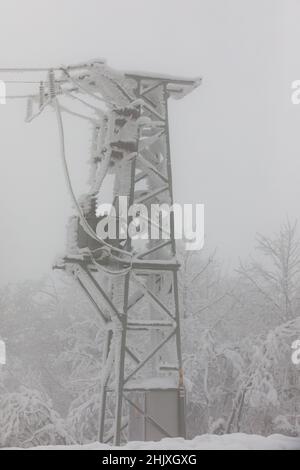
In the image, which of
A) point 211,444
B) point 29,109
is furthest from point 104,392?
point 29,109

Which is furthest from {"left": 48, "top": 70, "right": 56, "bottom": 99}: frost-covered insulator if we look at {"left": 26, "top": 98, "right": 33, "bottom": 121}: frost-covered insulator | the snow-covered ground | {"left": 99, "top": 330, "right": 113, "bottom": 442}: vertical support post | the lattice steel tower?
the snow-covered ground

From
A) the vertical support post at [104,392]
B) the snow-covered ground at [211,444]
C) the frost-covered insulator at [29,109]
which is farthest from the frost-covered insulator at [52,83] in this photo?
the snow-covered ground at [211,444]

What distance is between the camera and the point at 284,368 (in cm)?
895

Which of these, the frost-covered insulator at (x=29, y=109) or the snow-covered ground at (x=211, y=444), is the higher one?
the frost-covered insulator at (x=29, y=109)

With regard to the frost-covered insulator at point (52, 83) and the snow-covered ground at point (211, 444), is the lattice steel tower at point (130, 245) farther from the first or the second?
the snow-covered ground at point (211, 444)

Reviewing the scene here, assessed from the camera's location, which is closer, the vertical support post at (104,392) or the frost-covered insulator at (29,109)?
the vertical support post at (104,392)

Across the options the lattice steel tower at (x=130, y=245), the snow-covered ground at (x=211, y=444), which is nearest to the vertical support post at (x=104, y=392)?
the lattice steel tower at (x=130, y=245)

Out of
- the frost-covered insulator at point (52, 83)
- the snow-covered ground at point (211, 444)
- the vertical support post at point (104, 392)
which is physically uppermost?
the frost-covered insulator at point (52, 83)

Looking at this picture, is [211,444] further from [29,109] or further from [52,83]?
[29,109]

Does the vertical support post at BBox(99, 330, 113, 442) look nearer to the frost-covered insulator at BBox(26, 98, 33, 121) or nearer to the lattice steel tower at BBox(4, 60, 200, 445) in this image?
the lattice steel tower at BBox(4, 60, 200, 445)

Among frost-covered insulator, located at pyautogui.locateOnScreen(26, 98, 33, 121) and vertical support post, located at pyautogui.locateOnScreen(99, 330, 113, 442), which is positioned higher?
frost-covered insulator, located at pyautogui.locateOnScreen(26, 98, 33, 121)

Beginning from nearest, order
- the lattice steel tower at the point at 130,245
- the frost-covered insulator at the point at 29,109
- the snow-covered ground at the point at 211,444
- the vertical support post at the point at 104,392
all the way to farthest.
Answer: the snow-covered ground at the point at 211,444, the lattice steel tower at the point at 130,245, the vertical support post at the point at 104,392, the frost-covered insulator at the point at 29,109

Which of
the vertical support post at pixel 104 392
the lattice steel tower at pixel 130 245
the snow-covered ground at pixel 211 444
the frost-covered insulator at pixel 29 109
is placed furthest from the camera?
the frost-covered insulator at pixel 29 109
